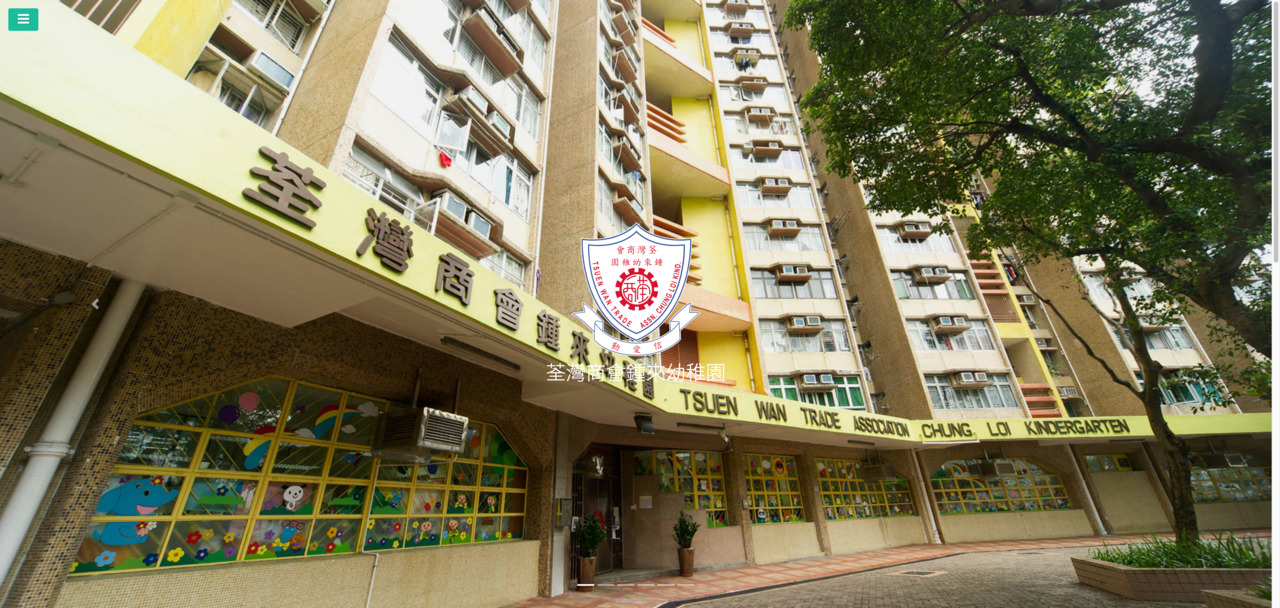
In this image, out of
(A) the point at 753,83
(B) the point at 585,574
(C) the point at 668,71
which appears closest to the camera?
(B) the point at 585,574

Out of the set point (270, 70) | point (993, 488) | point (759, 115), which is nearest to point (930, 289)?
point (993, 488)

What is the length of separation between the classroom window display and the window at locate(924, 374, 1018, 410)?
62.6 ft

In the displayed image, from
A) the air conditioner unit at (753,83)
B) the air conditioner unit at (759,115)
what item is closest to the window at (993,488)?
the air conditioner unit at (759,115)

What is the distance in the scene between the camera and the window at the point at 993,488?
17344 mm

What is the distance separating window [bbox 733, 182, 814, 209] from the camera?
22.7m

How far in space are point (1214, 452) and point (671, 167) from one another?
81.4 ft

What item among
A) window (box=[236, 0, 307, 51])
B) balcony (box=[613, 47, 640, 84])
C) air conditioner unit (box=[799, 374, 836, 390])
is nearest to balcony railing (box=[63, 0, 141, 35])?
window (box=[236, 0, 307, 51])

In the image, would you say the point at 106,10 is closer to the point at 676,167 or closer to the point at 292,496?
the point at 292,496

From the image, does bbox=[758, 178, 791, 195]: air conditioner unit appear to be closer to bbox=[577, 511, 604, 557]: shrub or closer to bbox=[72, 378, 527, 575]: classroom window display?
bbox=[577, 511, 604, 557]: shrub

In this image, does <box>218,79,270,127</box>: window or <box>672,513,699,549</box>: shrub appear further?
<box>672,513,699,549</box>: shrub

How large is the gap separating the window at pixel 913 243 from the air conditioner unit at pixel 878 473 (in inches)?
430

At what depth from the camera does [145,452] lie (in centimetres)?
460

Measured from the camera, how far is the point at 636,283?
720cm

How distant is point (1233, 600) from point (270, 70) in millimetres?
15564
